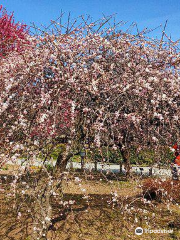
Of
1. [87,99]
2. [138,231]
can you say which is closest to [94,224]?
[138,231]

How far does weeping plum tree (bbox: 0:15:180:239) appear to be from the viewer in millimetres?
4016

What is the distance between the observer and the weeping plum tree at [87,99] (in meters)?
4.02

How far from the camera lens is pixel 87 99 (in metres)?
4.25

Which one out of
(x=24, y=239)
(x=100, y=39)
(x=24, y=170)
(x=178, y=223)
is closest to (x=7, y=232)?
(x=24, y=239)

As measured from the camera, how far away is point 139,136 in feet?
14.6

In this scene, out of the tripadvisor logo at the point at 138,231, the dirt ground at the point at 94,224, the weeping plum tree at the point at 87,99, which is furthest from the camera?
the tripadvisor logo at the point at 138,231

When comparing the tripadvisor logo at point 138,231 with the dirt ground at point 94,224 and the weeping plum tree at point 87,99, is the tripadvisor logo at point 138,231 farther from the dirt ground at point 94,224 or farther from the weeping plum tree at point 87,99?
the weeping plum tree at point 87,99

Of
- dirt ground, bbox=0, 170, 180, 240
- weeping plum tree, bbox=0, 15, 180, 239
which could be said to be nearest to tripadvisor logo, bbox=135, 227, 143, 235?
dirt ground, bbox=0, 170, 180, 240

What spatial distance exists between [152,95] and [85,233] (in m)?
3.58

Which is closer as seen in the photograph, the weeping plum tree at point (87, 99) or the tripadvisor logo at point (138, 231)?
the weeping plum tree at point (87, 99)

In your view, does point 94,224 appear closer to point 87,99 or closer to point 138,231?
point 138,231

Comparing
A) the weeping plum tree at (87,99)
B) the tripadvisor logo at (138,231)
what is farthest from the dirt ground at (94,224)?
the weeping plum tree at (87,99)

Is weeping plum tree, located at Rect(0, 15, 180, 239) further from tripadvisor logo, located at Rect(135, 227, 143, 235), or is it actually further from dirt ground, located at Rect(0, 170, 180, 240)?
tripadvisor logo, located at Rect(135, 227, 143, 235)

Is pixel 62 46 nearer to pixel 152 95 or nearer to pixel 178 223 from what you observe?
pixel 152 95
